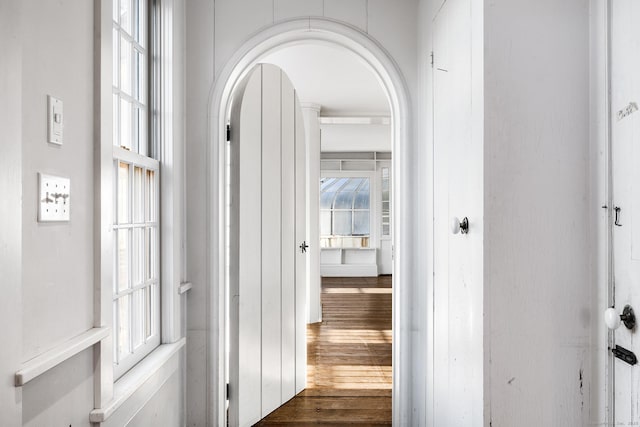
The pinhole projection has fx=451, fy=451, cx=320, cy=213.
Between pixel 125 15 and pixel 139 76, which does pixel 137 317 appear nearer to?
pixel 139 76

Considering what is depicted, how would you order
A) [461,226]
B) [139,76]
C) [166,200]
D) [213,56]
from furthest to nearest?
[213,56] → [166,200] → [139,76] → [461,226]

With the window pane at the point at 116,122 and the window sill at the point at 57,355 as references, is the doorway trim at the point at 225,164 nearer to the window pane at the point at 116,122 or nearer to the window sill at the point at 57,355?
the window pane at the point at 116,122

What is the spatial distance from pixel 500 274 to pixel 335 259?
792 centimetres

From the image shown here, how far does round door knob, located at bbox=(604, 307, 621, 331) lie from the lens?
109 centimetres

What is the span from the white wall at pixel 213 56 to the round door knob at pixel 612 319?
3.91ft

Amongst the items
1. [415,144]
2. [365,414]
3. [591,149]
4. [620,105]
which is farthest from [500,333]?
[365,414]

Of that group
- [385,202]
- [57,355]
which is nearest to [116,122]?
[57,355]

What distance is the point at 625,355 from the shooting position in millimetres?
1108

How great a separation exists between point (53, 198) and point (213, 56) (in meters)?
1.34

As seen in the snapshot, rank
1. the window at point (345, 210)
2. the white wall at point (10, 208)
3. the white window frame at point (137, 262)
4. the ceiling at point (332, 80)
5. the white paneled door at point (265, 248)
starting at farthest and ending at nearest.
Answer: the window at point (345, 210) < the ceiling at point (332, 80) < the white paneled door at point (265, 248) < the white window frame at point (137, 262) < the white wall at point (10, 208)

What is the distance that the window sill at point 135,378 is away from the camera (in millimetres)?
1312

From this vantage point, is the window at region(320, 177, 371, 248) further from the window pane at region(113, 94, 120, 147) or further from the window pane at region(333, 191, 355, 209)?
the window pane at region(113, 94, 120, 147)

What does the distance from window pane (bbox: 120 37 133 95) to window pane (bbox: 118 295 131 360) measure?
80cm

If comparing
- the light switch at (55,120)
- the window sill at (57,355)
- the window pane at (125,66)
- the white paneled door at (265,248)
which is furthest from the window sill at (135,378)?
the window pane at (125,66)
